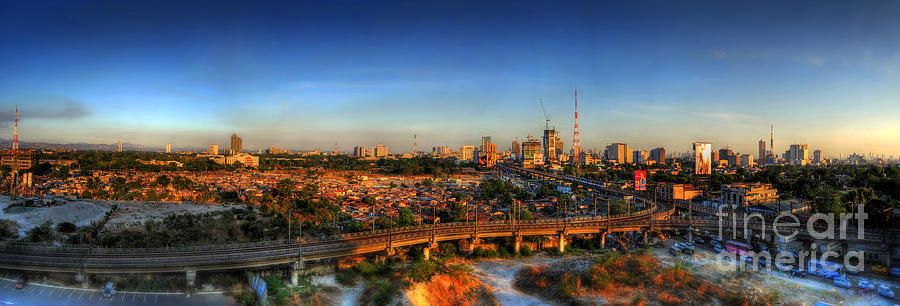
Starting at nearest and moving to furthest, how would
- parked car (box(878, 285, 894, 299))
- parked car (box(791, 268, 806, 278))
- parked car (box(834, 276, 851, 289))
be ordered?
parked car (box(878, 285, 894, 299)), parked car (box(834, 276, 851, 289)), parked car (box(791, 268, 806, 278))

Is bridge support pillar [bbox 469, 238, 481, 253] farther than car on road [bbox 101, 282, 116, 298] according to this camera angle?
Yes

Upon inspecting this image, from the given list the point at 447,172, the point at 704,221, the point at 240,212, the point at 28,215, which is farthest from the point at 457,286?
the point at 447,172

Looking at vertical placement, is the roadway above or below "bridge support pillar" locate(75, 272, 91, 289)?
below

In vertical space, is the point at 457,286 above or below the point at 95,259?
below

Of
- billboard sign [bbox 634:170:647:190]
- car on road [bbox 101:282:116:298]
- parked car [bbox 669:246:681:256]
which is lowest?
parked car [bbox 669:246:681:256]

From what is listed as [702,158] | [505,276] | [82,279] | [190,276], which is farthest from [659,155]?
[82,279]

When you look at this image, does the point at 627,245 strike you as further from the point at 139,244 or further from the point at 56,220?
the point at 56,220

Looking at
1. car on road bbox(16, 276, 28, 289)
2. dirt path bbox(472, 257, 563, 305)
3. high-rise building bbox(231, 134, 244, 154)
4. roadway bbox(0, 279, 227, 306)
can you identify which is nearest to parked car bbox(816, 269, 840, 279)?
dirt path bbox(472, 257, 563, 305)
